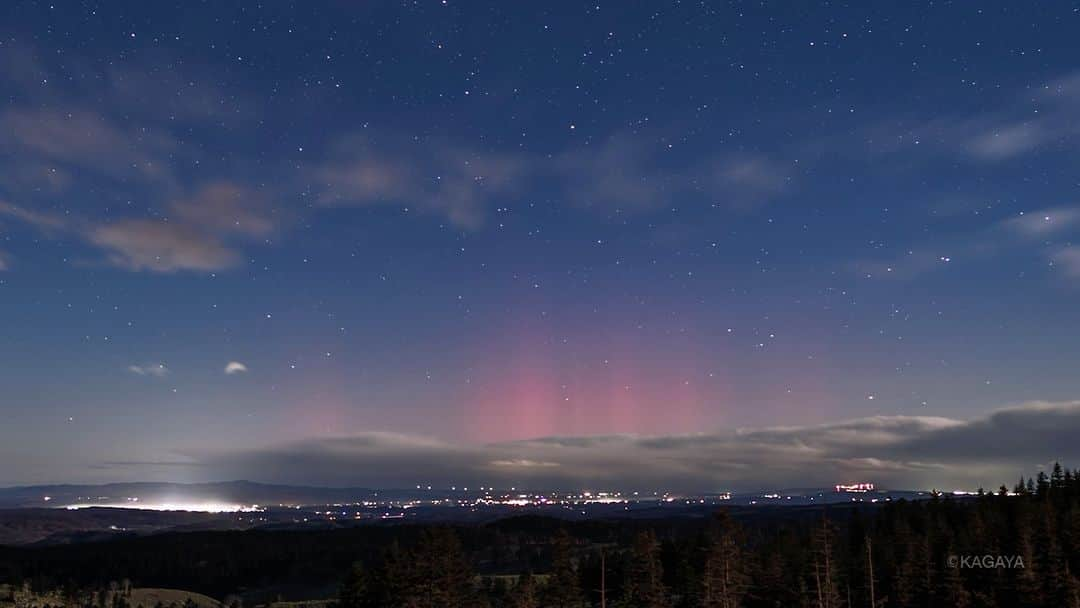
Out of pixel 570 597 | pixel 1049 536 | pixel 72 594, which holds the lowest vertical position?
pixel 72 594

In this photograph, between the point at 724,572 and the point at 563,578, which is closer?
the point at 724,572

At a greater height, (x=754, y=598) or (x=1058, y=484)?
(x=1058, y=484)

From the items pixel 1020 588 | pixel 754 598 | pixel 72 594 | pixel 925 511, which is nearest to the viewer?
pixel 1020 588

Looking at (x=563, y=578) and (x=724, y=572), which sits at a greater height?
(x=724, y=572)

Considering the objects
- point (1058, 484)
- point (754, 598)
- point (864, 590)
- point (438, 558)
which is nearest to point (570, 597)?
point (438, 558)

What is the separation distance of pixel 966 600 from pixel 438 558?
53.9 m

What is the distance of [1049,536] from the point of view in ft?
284

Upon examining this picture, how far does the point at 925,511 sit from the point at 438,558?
9439cm

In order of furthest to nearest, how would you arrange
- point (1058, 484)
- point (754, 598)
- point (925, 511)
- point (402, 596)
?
point (1058, 484) < point (925, 511) < point (754, 598) < point (402, 596)

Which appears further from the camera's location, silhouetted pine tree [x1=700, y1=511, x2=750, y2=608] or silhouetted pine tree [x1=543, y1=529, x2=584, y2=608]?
silhouetted pine tree [x1=543, y1=529, x2=584, y2=608]

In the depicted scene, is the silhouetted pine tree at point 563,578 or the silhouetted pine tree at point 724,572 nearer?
the silhouetted pine tree at point 724,572

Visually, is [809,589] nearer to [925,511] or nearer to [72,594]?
[925,511]

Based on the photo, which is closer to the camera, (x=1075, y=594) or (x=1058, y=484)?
(x=1075, y=594)

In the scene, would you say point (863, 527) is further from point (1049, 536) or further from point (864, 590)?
point (1049, 536)
